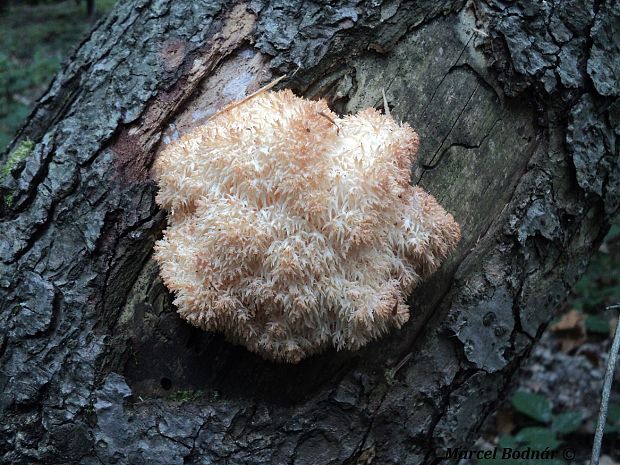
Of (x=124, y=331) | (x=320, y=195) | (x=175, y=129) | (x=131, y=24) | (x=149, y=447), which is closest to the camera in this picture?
(x=320, y=195)

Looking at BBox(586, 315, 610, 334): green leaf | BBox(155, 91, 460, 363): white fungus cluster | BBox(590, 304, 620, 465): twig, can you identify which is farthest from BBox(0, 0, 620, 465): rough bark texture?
BBox(586, 315, 610, 334): green leaf

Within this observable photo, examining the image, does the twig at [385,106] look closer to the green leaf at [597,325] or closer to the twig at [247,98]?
the twig at [247,98]

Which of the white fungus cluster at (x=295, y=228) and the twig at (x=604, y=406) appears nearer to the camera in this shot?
the white fungus cluster at (x=295, y=228)

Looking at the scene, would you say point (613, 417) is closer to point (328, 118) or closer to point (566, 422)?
point (566, 422)

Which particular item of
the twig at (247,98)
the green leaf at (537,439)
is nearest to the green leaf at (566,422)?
the green leaf at (537,439)

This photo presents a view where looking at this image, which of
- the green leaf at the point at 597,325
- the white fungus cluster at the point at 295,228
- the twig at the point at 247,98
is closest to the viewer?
the white fungus cluster at the point at 295,228

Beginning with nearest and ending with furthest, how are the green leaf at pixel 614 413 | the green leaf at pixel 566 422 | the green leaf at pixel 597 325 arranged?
the green leaf at pixel 614 413
the green leaf at pixel 566 422
the green leaf at pixel 597 325

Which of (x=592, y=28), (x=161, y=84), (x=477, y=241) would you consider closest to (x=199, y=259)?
(x=161, y=84)

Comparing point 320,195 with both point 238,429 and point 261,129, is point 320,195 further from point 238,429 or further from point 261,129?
point 238,429
